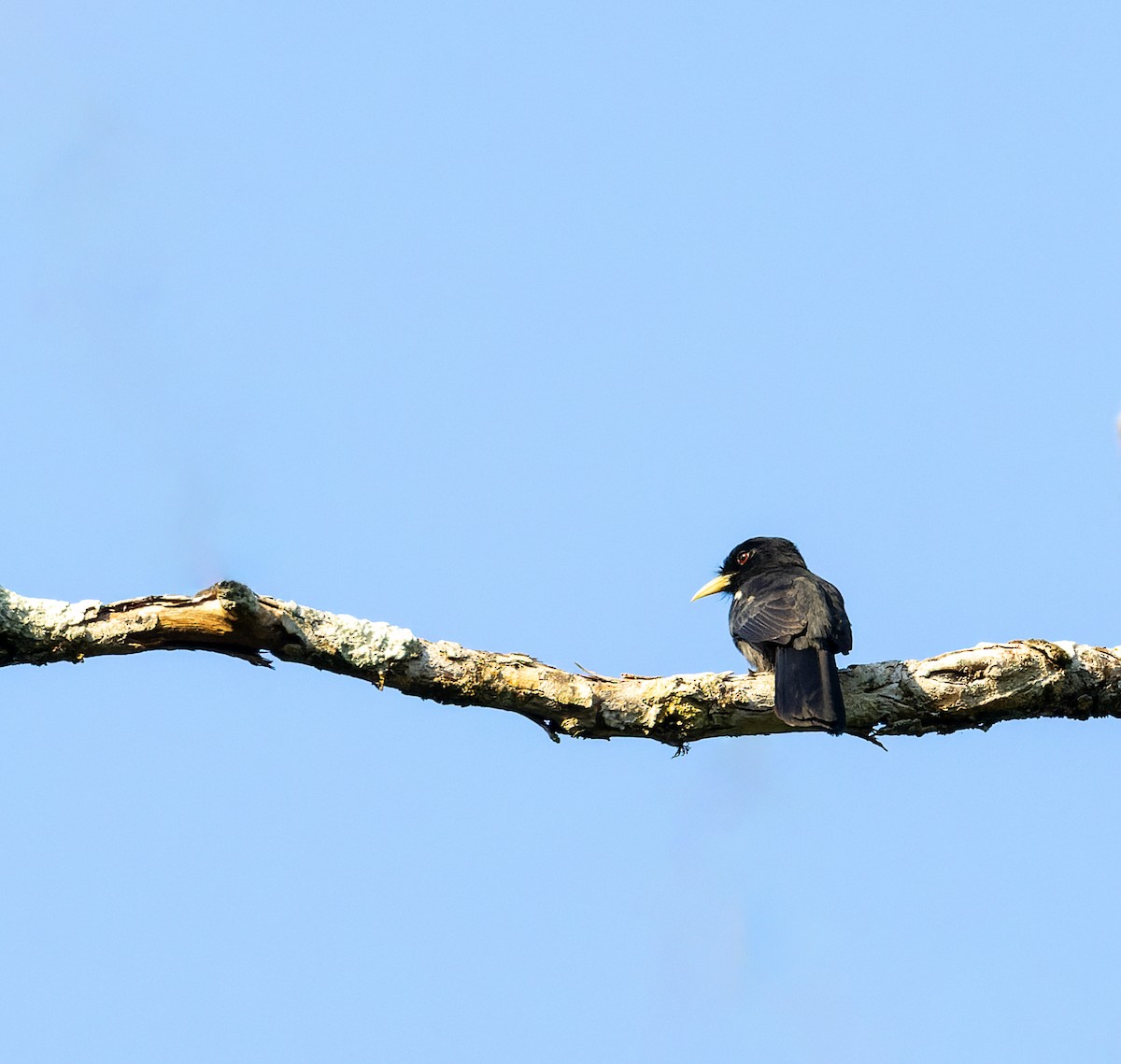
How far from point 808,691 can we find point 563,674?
1.34 metres

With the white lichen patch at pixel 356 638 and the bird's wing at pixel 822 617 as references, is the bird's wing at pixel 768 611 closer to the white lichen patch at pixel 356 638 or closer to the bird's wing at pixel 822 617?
the bird's wing at pixel 822 617

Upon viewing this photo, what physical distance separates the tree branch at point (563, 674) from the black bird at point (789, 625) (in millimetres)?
176

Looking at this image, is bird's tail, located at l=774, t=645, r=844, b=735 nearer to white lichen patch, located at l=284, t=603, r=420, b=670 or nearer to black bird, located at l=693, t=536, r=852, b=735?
black bird, located at l=693, t=536, r=852, b=735

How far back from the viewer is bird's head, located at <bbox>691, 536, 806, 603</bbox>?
9.64m

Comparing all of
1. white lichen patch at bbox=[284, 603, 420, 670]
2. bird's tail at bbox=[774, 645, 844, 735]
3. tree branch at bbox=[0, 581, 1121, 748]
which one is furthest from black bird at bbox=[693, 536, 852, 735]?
white lichen patch at bbox=[284, 603, 420, 670]

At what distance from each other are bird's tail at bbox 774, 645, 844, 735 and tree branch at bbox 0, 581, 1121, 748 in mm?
110

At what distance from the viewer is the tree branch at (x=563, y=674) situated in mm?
5523

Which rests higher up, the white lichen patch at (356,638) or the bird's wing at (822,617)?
the bird's wing at (822,617)

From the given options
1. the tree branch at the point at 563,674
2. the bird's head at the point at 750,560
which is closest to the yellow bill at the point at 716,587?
the bird's head at the point at 750,560

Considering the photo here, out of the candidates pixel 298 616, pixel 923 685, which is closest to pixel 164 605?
pixel 298 616

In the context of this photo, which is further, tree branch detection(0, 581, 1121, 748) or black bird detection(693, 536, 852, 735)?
black bird detection(693, 536, 852, 735)

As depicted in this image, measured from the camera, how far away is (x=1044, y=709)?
22.0 feet

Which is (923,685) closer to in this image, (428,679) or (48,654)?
(428,679)

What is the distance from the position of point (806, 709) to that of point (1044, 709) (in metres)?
1.40
